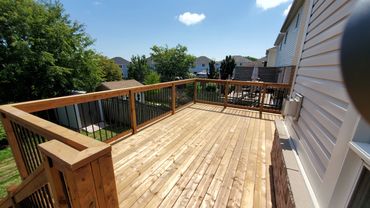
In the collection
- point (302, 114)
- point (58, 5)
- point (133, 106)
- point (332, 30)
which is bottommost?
point (133, 106)

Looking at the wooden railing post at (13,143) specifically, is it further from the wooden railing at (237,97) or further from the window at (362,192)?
the wooden railing at (237,97)

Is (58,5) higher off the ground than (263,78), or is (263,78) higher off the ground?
(58,5)

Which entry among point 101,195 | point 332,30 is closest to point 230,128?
point 332,30

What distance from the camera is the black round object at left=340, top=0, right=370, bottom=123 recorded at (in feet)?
1.04

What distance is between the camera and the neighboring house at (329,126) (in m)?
0.90

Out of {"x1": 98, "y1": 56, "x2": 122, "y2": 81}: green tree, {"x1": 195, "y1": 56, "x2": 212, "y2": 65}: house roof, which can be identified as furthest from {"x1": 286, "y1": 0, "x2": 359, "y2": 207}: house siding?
{"x1": 195, "y1": 56, "x2": 212, "y2": 65}: house roof

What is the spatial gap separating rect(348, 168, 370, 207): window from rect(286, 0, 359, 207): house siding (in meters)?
0.14

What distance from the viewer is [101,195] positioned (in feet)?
2.95

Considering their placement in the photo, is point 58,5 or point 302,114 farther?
point 58,5

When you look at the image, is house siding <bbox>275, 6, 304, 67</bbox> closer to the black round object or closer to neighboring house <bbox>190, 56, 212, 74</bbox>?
the black round object

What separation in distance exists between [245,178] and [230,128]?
1.74 m

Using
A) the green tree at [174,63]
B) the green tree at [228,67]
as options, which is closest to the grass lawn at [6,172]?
the green tree at [228,67]

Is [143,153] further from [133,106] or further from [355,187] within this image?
[355,187]

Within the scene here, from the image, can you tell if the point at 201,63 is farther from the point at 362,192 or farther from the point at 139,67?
the point at 362,192
